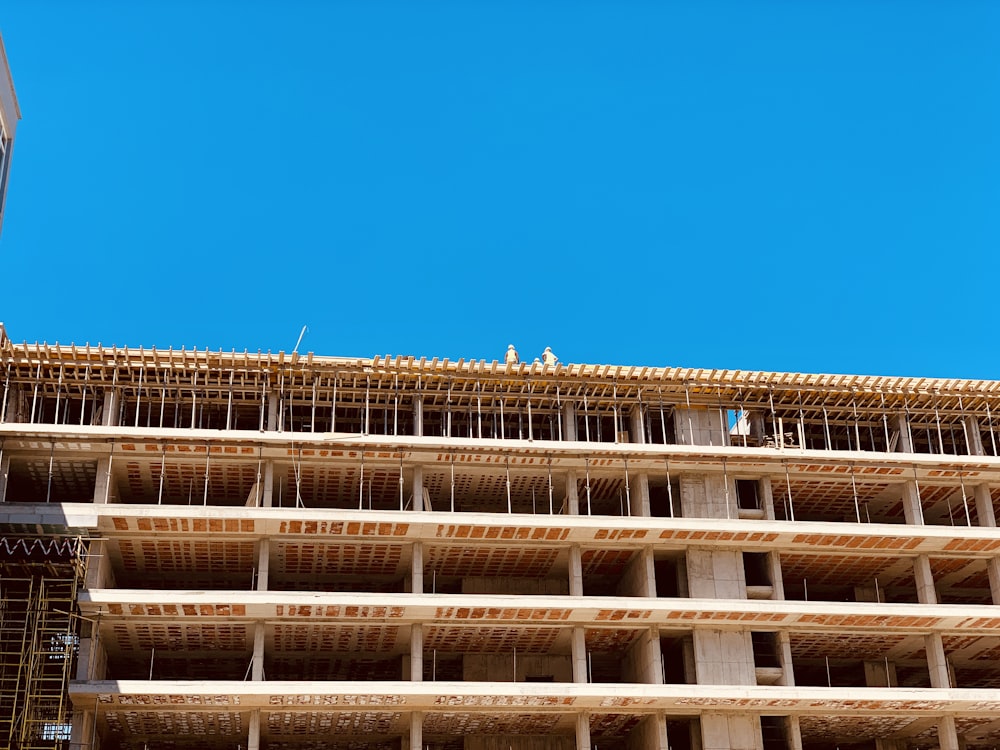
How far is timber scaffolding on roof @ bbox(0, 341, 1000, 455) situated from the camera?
32.7m

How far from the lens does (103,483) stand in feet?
105

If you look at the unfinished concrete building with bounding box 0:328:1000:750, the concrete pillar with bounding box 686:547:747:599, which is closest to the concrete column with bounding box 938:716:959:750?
the unfinished concrete building with bounding box 0:328:1000:750

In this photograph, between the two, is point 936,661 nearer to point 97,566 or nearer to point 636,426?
point 636,426

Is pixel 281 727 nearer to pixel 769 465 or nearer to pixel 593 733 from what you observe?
pixel 593 733

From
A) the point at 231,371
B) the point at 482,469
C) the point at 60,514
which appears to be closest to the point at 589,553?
the point at 482,469

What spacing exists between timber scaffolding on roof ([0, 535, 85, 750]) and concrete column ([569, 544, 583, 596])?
39.8 ft

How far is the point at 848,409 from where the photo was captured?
116ft

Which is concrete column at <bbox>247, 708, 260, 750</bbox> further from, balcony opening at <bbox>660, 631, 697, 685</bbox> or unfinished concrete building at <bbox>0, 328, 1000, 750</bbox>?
balcony opening at <bbox>660, 631, 697, 685</bbox>

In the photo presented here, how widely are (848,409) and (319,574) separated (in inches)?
602

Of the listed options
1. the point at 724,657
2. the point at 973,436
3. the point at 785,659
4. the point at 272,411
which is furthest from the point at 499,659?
the point at 973,436

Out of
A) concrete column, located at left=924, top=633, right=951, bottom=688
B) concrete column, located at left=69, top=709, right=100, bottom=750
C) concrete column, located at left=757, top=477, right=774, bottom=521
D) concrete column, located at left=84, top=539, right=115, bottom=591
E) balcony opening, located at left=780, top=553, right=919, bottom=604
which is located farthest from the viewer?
balcony opening, located at left=780, top=553, right=919, bottom=604

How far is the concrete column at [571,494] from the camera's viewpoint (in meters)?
33.7

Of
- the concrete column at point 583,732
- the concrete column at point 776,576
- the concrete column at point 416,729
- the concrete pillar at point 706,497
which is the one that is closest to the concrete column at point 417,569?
the concrete column at point 416,729

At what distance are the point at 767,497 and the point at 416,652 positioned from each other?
10.4 meters
